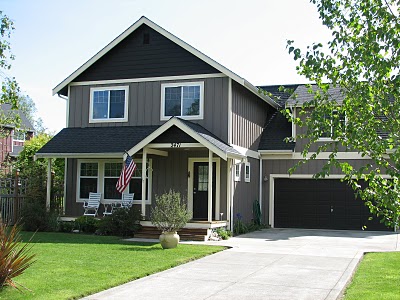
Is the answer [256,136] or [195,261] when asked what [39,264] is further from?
[256,136]

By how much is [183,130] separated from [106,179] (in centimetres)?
487

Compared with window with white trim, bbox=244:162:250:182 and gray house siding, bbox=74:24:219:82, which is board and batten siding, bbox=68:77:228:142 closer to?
gray house siding, bbox=74:24:219:82

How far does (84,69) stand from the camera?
21.4 m

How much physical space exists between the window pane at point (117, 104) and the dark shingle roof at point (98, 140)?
613 millimetres

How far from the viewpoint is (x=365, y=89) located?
6816 millimetres

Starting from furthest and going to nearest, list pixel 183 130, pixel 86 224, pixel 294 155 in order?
pixel 294 155, pixel 86 224, pixel 183 130

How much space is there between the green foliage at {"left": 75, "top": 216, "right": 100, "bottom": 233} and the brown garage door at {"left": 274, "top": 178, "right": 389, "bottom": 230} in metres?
8.03

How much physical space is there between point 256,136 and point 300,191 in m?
3.00

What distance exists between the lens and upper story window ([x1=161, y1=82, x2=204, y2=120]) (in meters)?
19.8

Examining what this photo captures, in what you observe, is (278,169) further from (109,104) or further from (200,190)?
(109,104)

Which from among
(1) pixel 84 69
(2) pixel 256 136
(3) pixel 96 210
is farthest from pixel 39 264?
(2) pixel 256 136

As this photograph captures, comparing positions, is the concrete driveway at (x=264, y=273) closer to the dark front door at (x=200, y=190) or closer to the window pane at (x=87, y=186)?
the dark front door at (x=200, y=190)

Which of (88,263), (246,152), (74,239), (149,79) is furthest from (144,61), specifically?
(88,263)

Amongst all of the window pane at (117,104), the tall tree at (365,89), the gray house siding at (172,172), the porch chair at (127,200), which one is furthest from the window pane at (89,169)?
the tall tree at (365,89)
